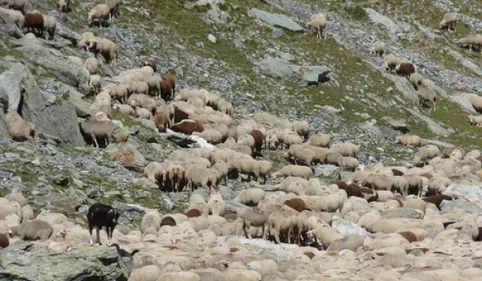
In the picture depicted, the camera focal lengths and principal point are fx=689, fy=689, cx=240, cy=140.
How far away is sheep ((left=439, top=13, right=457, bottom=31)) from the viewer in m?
55.8

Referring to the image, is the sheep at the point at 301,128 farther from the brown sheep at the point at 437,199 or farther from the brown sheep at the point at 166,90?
the brown sheep at the point at 437,199

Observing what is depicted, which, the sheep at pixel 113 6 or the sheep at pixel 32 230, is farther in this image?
the sheep at pixel 113 6

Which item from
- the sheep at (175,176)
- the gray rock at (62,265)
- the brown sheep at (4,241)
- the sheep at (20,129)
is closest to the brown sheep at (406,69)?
the sheep at (175,176)

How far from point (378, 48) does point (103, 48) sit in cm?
2070

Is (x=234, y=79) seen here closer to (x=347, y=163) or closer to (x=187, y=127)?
(x=187, y=127)

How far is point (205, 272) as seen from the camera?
14.0 m

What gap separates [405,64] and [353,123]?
9527mm

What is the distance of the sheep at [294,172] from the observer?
95.2 ft

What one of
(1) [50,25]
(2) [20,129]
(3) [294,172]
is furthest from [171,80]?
(2) [20,129]

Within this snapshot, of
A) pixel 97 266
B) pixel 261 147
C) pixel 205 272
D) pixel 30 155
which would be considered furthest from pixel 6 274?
pixel 261 147

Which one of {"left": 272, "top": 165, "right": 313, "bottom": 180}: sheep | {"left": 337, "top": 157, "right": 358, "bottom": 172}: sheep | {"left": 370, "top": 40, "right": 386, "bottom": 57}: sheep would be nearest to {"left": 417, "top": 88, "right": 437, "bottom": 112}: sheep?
{"left": 370, "top": 40, "right": 386, "bottom": 57}: sheep

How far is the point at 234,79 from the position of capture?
38.3 meters

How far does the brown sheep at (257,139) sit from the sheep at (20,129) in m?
11.1

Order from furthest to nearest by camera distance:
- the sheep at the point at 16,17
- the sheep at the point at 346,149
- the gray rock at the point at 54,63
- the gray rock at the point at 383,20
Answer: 1. the gray rock at the point at 383,20
2. the sheep at the point at 16,17
3. the sheep at the point at 346,149
4. the gray rock at the point at 54,63
